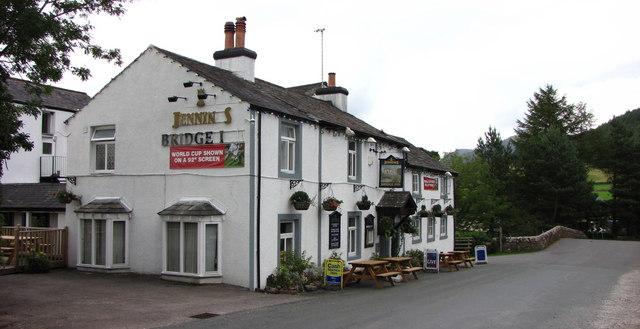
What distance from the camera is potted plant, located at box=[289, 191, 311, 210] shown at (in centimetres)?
1659

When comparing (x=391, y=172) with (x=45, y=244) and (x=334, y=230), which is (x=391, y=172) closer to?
(x=334, y=230)

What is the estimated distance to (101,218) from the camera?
1709cm

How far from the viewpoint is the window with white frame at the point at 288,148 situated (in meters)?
17.0

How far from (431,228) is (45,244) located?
64.0ft

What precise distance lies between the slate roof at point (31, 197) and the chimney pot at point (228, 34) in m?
7.91

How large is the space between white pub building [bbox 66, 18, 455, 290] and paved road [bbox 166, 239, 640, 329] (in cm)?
275

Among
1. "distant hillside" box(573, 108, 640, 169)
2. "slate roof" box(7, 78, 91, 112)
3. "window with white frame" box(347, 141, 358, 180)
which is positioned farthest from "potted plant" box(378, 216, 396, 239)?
"distant hillside" box(573, 108, 640, 169)

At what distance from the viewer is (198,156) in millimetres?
16219

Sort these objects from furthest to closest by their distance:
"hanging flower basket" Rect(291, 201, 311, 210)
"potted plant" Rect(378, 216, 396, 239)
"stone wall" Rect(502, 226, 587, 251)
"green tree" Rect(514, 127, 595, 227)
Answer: "green tree" Rect(514, 127, 595, 227), "stone wall" Rect(502, 226, 587, 251), "potted plant" Rect(378, 216, 396, 239), "hanging flower basket" Rect(291, 201, 311, 210)

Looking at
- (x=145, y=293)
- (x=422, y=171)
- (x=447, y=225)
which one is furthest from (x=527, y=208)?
(x=145, y=293)

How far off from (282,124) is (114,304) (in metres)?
7.32

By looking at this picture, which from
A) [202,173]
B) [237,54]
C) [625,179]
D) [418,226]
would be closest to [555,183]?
[625,179]

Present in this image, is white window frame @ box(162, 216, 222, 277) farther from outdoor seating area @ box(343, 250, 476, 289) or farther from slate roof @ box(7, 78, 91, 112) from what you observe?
slate roof @ box(7, 78, 91, 112)

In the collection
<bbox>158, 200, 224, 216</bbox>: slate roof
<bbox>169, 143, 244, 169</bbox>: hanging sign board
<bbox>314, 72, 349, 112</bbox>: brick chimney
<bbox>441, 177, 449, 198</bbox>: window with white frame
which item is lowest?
<bbox>158, 200, 224, 216</bbox>: slate roof
